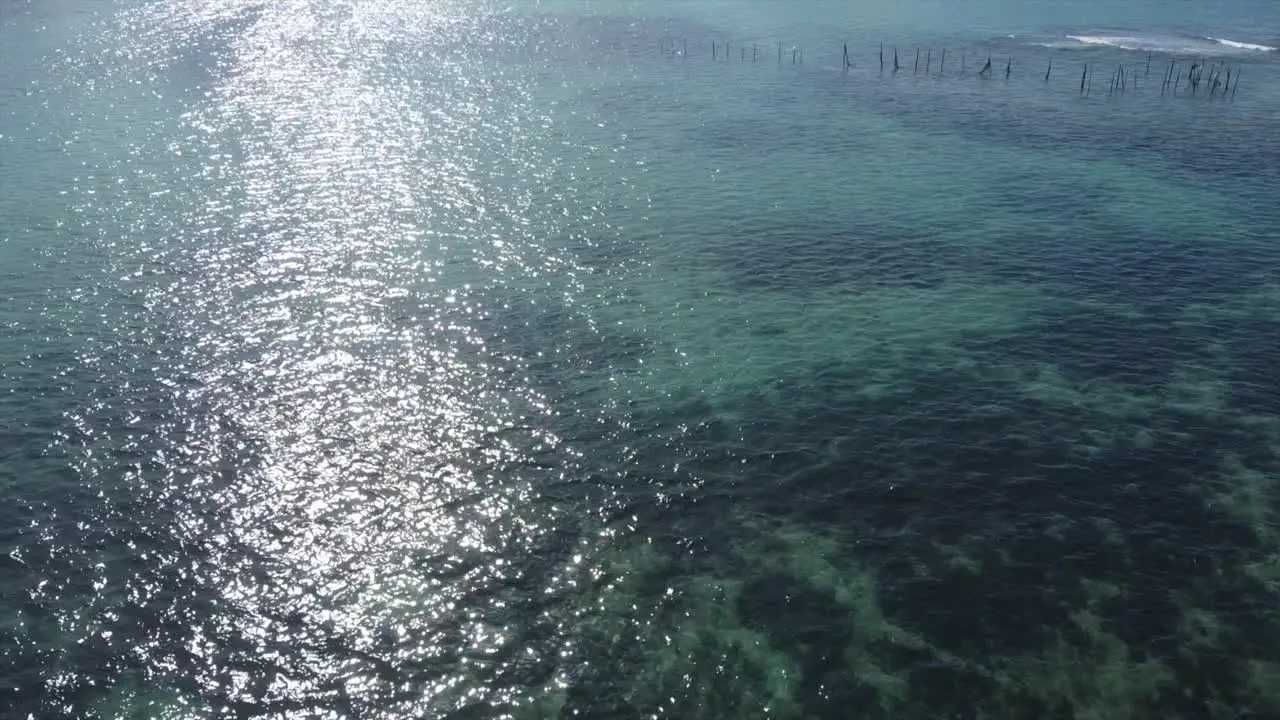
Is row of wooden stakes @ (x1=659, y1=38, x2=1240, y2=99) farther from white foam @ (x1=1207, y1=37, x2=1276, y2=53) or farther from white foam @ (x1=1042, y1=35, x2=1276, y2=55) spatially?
white foam @ (x1=1207, y1=37, x2=1276, y2=53)

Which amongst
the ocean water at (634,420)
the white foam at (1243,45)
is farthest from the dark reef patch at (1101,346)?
the white foam at (1243,45)

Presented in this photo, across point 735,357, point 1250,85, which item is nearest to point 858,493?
point 735,357

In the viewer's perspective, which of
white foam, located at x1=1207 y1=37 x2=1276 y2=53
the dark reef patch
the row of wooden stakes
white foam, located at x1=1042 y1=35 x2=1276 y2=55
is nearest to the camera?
the dark reef patch

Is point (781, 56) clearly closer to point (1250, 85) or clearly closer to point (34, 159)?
point (1250, 85)

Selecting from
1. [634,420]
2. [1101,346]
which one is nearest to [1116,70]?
[1101,346]

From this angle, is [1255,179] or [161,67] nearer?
[1255,179]

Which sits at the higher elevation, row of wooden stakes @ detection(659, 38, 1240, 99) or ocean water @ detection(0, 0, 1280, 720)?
row of wooden stakes @ detection(659, 38, 1240, 99)

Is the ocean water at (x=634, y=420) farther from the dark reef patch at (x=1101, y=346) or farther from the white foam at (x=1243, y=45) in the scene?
the white foam at (x=1243, y=45)

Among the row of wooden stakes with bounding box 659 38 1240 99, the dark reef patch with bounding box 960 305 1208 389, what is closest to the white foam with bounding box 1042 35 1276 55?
the row of wooden stakes with bounding box 659 38 1240 99
